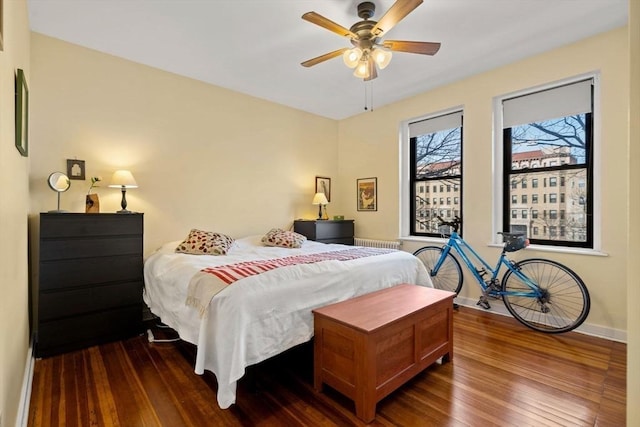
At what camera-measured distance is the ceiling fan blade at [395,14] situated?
6.21 ft

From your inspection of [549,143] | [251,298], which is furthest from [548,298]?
[251,298]

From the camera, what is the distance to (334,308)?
6.81 ft

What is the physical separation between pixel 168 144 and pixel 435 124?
3.32 metres

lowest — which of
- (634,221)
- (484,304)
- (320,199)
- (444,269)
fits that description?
(484,304)

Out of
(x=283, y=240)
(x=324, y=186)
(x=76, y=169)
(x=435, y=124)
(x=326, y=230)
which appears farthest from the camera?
(x=324, y=186)

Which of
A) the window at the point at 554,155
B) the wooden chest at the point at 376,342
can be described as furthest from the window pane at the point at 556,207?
the wooden chest at the point at 376,342

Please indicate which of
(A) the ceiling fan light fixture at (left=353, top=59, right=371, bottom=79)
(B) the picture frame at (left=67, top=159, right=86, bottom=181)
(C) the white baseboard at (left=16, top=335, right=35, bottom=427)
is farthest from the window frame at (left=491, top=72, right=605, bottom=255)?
(B) the picture frame at (left=67, top=159, right=86, bottom=181)

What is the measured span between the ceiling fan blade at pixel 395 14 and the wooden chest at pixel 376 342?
1.95 m

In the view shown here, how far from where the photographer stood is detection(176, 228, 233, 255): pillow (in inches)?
116

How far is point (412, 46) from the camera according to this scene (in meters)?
2.35

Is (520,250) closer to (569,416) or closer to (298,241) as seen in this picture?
(569,416)

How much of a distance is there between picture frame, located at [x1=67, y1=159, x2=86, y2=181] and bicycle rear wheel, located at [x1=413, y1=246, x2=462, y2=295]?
153 inches

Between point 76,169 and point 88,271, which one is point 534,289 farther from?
point 76,169

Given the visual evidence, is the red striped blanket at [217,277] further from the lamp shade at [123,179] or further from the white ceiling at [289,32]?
the white ceiling at [289,32]
